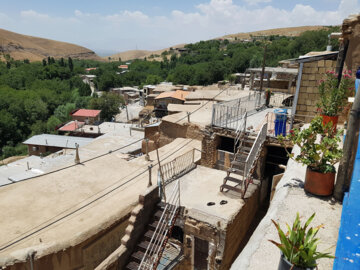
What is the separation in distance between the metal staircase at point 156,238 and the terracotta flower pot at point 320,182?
4184 mm

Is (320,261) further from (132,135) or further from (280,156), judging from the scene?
(132,135)

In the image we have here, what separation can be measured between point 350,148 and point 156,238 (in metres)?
5.94

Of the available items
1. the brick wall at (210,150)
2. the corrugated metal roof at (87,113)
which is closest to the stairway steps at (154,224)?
the brick wall at (210,150)

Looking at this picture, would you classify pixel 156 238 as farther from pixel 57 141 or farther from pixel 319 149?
pixel 57 141

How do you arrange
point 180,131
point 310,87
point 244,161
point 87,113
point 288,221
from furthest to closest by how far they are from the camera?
point 87,113
point 180,131
point 310,87
point 244,161
point 288,221

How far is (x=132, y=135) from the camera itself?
2967 centimetres

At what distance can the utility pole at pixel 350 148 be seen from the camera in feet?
14.9

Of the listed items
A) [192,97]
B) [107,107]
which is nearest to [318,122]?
[192,97]

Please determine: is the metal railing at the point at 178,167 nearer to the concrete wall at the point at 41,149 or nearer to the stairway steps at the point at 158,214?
the stairway steps at the point at 158,214

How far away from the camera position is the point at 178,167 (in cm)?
1106

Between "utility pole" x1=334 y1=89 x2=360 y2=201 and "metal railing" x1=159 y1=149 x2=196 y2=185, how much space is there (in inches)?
247

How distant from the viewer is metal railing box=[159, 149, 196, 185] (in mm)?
10444

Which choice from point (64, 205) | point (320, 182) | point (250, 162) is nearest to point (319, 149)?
point (320, 182)

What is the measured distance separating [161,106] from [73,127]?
1560cm
